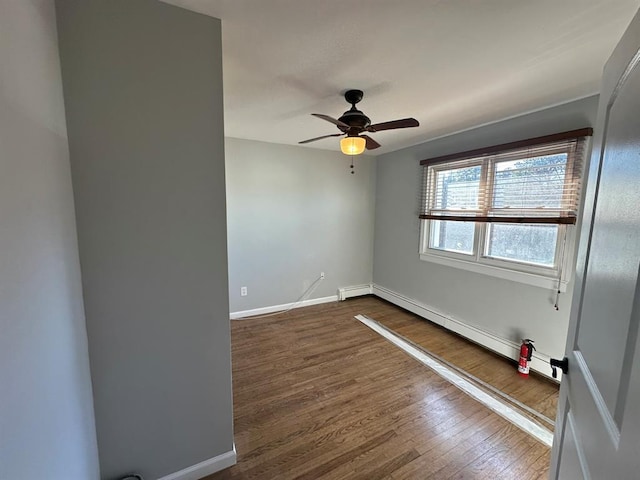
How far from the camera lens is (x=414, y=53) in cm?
156

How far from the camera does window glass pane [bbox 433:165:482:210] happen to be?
293 centimetres

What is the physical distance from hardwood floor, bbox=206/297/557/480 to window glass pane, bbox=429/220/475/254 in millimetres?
1097

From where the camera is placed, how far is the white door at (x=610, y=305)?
569 millimetres

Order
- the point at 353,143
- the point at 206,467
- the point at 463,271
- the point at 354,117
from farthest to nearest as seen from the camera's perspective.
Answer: the point at 463,271 < the point at 353,143 < the point at 354,117 < the point at 206,467

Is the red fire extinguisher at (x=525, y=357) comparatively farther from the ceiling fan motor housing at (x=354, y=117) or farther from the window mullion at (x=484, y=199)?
the ceiling fan motor housing at (x=354, y=117)

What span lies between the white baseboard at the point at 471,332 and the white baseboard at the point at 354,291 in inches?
14.7

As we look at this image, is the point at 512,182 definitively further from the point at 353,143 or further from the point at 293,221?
the point at 293,221

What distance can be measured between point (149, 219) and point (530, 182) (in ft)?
9.77

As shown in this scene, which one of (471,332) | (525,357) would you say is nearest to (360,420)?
(525,357)

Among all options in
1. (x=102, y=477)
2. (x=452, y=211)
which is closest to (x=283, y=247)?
(x=452, y=211)

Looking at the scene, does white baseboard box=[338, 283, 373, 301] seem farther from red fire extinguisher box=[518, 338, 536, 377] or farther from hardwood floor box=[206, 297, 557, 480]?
red fire extinguisher box=[518, 338, 536, 377]

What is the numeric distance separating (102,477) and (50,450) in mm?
752

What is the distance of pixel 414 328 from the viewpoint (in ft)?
10.9

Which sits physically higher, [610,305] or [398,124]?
[398,124]
